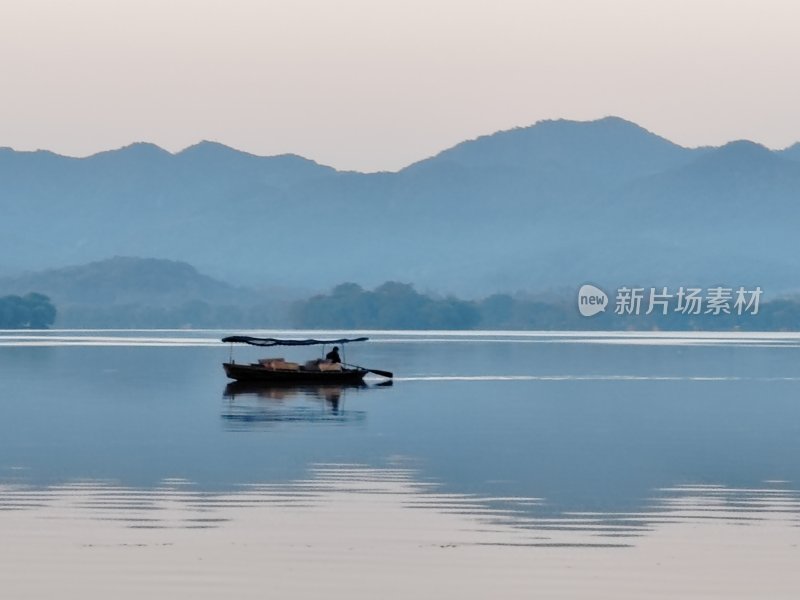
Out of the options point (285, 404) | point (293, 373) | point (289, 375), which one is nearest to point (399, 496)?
point (285, 404)

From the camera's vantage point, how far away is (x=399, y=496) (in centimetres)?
4669

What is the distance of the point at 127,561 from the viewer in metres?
34.8

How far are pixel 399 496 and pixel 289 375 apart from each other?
220ft

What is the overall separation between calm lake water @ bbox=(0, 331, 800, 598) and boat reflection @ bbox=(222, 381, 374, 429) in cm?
31

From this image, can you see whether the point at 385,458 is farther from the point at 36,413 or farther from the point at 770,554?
the point at 36,413

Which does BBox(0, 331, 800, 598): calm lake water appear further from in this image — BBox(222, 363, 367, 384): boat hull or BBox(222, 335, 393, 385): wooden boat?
BBox(222, 335, 393, 385): wooden boat

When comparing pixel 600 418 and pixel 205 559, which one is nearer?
pixel 205 559

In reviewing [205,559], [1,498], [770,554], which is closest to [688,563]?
[770,554]

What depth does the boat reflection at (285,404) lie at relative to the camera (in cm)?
8003

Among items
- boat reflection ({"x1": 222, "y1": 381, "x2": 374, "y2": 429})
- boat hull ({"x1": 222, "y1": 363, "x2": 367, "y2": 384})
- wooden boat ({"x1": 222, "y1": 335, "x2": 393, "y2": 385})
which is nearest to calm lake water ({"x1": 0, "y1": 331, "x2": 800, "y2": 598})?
boat reflection ({"x1": 222, "y1": 381, "x2": 374, "y2": 429})

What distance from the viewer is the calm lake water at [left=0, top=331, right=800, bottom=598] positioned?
33.5 m

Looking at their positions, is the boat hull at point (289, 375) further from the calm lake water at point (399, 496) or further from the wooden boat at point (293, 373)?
the calm lake water at point (399, 496)

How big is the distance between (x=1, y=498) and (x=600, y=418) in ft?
141

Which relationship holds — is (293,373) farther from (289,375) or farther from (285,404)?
(285,404)
